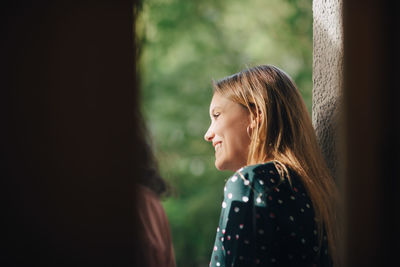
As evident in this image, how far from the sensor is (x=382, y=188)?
39.9 inches

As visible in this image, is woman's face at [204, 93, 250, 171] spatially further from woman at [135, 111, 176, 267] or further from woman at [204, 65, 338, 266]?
woman at [135, 111, 176, 267]

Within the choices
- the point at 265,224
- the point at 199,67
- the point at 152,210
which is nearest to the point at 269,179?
the point at 265,224

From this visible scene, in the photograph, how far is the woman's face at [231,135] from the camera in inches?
62.7

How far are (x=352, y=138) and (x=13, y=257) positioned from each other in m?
0.77

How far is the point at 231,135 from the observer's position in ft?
5.25

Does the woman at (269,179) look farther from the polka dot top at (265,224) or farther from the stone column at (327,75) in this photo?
the stone column at (327,75)

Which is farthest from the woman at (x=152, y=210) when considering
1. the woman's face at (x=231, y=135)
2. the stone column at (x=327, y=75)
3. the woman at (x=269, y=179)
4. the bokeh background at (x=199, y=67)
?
the bokeh background at (x=199, y=67)

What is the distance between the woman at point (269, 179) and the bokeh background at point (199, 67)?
4.92 metres

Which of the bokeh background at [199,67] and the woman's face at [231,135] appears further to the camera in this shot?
the bokeh background at [199,67]

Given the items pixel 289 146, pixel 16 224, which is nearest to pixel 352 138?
pixel 289 146

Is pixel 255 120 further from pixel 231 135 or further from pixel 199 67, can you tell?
pixel 199 67

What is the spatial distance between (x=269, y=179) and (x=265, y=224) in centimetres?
15

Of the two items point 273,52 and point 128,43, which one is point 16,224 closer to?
point 128,43

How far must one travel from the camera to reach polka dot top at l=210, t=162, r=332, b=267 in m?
1.28
